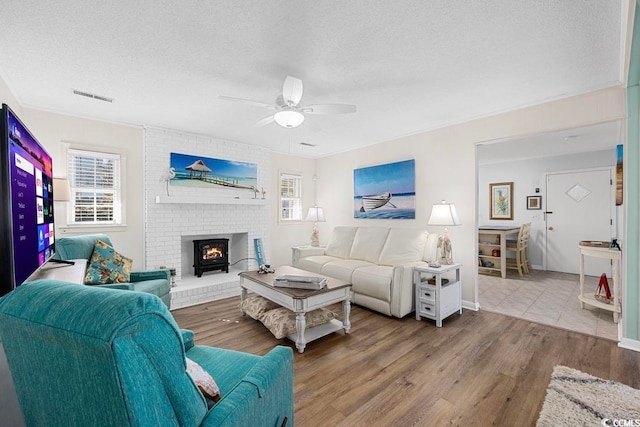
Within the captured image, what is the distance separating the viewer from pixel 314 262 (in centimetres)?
432

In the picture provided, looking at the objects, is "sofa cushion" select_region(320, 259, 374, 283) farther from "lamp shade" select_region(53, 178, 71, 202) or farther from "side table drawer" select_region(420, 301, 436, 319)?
"lamp shade" select_region(53, 178, 71, 202)

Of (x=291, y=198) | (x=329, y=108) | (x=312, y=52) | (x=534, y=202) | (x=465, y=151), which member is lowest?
(x=534, y=202)

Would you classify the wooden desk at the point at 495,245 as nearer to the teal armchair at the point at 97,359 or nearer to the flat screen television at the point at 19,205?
the teal armchair at the point at 97,359

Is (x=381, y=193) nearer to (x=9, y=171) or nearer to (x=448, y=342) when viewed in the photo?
(x=448, y=342)

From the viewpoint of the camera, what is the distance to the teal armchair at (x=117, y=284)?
8.55 feet

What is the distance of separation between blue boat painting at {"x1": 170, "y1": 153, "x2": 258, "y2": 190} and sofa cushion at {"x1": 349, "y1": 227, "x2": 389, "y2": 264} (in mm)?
2080

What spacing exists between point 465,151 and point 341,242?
230cm

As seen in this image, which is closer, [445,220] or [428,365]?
[428,365]

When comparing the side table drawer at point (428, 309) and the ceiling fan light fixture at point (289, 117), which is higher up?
the ceiling fan light fixture at point (289, 117)

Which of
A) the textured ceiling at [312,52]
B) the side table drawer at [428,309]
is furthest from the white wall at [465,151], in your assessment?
the side table drawer at [428,309]

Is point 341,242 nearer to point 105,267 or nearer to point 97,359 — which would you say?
point 105,267

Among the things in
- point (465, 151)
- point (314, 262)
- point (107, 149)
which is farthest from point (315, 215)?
point (107, 149)

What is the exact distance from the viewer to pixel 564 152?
5.37 metres

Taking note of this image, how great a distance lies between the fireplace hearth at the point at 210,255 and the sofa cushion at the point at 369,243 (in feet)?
6.98
